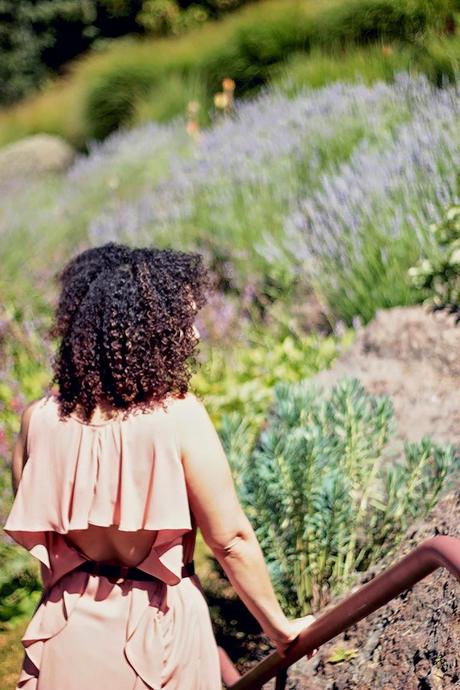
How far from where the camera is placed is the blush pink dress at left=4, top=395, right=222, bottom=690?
1900 mm

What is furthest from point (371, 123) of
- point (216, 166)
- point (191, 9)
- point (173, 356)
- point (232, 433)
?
point (191, 9)

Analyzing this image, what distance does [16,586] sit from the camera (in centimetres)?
377

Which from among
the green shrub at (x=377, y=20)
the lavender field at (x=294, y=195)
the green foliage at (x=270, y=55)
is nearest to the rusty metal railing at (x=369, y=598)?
the lavender field at (x=294, y=195)

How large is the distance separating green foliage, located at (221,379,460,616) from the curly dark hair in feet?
2.61

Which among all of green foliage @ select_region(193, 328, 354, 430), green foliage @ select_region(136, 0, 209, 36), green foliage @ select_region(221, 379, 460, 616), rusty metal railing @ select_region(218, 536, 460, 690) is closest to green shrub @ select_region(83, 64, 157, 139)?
green foliage @ select_region(136, 0, 209, 36)

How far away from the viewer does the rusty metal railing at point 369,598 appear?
1.52 meters

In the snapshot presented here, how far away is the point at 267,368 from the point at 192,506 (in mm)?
2698

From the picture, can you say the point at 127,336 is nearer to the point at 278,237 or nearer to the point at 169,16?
the point at 278,237

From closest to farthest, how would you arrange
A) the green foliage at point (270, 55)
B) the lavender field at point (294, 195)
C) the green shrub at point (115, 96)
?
the lavender field at point (294, 195) < the green foliage at point (270, 55) < the green shrub at point (115, 96)

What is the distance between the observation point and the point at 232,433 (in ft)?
10.5

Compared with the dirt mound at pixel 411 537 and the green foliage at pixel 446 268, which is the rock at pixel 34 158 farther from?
the dirt mound at pixel 411 537

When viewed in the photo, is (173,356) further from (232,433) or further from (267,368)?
(267,368)

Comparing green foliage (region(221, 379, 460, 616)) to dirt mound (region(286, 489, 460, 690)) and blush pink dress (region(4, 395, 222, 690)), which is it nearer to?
dirt mound (region(286, 489, 460, 690))

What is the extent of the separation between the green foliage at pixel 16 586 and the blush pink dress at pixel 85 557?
170 cm
